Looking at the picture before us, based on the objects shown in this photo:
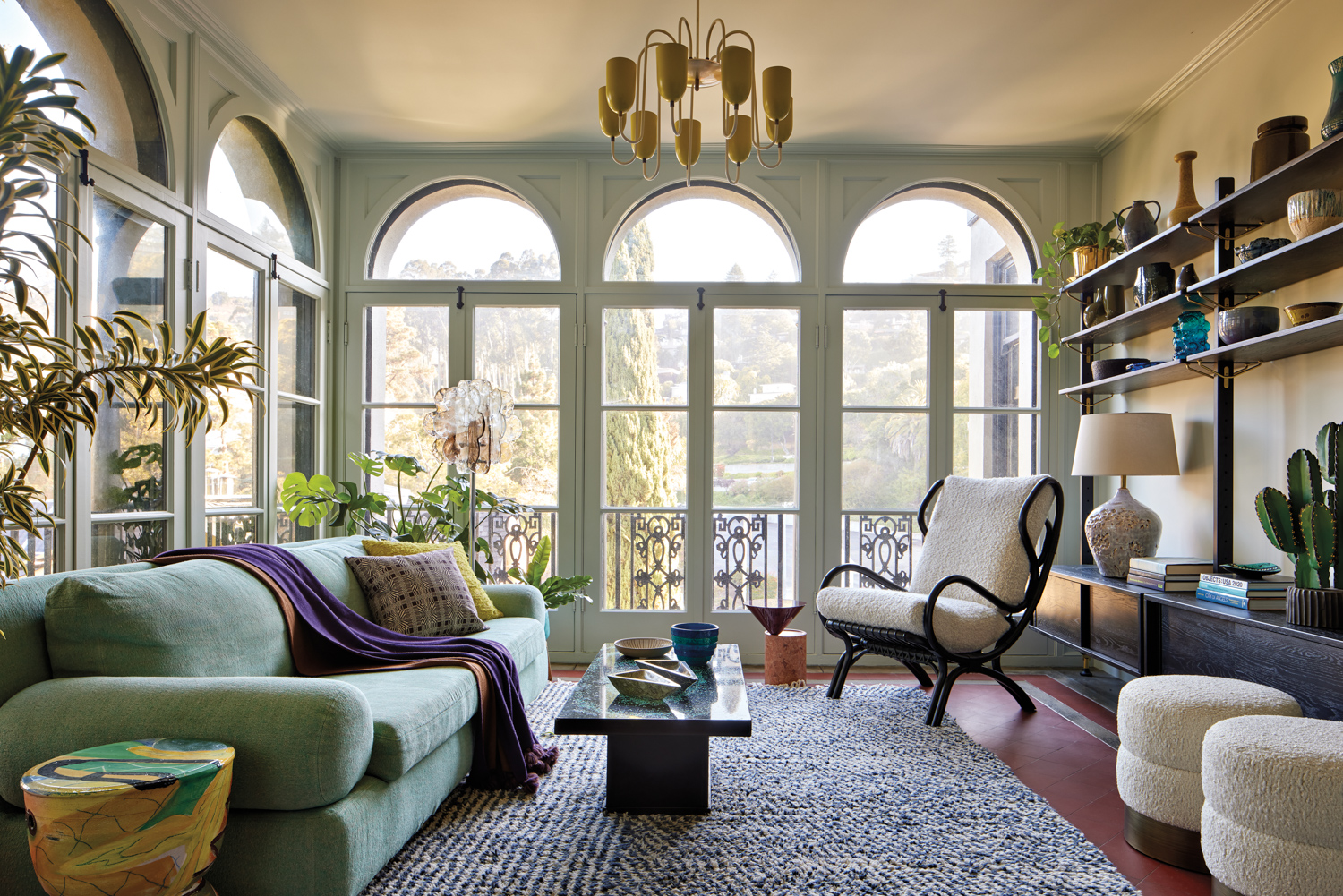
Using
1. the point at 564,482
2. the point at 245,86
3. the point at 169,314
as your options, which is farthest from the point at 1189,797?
the point at 245,86

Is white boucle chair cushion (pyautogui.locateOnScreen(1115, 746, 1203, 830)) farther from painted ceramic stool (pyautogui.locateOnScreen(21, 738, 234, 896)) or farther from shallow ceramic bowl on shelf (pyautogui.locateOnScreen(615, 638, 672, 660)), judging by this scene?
painted ceramic stool (pyautogui.locateOnScreen(21, 738, 234, 896))

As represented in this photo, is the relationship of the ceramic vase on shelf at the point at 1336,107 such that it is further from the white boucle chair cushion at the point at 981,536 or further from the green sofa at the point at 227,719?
the green sofa at the point at 227,719

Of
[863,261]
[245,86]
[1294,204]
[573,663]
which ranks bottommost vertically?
[573,663]

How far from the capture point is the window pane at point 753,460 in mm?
4648

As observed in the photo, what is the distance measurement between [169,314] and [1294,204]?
3853 millimetres

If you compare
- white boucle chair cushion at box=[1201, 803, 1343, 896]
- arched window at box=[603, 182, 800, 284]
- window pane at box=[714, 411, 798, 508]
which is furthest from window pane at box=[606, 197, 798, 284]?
white boucle chair cushion at box=[1201, 803, 1343, 896]

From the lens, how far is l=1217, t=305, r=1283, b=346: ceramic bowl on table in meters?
2.88

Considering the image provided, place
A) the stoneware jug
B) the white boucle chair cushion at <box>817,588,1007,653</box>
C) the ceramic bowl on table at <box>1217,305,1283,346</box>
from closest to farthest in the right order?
1. the ceramic bowl on table at <box>1217,305,1283,346</box>
2. the white boucle chair cushion at <box>817,588,1007,653</box>
3. the stoneware jug

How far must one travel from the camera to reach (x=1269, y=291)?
3.16m

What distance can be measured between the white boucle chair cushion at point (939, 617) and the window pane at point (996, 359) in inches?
61.7

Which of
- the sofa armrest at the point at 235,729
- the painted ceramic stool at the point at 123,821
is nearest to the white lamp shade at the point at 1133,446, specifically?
the sofa armrest at the point at 235,729

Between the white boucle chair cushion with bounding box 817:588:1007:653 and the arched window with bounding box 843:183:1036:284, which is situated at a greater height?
the arched window with bounding box 843:183:1036:284

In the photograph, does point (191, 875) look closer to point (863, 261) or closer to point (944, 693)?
point (944, 693)

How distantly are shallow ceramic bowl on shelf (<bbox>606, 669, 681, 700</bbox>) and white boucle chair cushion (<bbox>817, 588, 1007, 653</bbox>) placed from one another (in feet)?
4.38
